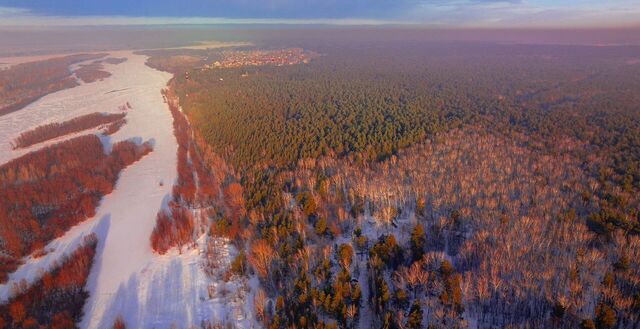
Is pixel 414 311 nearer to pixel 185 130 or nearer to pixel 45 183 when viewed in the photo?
pixel 45 183

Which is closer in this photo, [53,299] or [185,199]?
[53,299]

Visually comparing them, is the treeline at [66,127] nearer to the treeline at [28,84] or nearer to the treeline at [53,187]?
the treeline at [53,187]

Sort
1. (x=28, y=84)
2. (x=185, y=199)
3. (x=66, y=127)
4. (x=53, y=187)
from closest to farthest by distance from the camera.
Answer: (x=185, y=199) → (x=53, y=187) → (x=66, y=127) → (x=28, y=84)

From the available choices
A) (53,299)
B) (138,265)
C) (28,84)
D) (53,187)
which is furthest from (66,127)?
(28,84)

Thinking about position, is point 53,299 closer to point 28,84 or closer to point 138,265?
point 138,265

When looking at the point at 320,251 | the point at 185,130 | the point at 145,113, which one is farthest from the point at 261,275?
the point at 145,113
